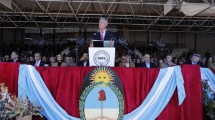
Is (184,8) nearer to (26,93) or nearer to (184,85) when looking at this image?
(184,85)

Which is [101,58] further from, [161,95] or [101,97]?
[161,95]

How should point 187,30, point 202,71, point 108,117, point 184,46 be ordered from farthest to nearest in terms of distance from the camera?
point 184,46 < point 187,30 < point 202,71 < point 108,117

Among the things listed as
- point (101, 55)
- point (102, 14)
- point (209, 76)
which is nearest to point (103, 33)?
point (101, 55)

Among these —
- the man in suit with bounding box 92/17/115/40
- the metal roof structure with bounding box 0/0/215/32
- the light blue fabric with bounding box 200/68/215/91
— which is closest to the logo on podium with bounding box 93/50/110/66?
the man in suit with bounding box 92/17/115/40

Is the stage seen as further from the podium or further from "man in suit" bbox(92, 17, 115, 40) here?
"man in suit" bbox(92, 17, 115, 40)

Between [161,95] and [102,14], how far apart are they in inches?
457

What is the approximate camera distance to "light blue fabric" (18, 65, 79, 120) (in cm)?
557

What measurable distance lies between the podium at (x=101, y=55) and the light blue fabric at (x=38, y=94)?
35.1 inches

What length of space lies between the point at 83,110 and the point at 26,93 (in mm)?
964

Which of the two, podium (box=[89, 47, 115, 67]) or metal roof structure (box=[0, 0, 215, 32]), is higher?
metal roof structure (box=[0, 0, 215, 32])

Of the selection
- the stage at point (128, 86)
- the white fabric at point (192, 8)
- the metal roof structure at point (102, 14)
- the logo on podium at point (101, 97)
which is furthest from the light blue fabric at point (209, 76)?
the metal roof structure at point (102, 14)

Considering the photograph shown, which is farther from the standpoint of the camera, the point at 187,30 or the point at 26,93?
the point at 187,30

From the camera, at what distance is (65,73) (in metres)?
5.69

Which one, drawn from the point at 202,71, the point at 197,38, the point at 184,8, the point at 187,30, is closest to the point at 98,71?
the point at 202,71
